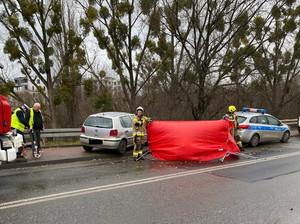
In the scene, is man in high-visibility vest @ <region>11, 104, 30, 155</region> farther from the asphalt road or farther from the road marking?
the road marking

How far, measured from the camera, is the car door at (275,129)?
12828 mm

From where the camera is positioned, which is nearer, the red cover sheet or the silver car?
the red cover sheet

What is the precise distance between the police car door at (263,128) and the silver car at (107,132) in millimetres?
6092

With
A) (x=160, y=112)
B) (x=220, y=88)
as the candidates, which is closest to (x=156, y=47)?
(x=220, y=88)

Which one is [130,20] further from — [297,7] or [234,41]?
[297,7]

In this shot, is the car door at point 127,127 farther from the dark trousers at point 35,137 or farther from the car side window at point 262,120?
the car side window at point 262,120

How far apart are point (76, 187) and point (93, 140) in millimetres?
4007

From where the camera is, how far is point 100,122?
31.8 ft

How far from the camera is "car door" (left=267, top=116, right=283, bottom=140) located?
12828mm

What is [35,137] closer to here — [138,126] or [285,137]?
[138,126]

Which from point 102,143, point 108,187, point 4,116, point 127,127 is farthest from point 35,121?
point 108,187

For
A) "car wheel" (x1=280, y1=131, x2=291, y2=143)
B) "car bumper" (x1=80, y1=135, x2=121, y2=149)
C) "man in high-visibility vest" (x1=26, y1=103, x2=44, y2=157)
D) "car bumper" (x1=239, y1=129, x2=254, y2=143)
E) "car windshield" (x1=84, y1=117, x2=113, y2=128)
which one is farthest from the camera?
"car wheel" (x1=280, y1=131, x2=291, y2=143)

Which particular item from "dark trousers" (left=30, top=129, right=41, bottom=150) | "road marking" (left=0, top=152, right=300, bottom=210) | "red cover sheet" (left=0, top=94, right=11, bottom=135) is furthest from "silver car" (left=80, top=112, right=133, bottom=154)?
"red cover sheet" (left=0, top=94, right=11, bottom=135)

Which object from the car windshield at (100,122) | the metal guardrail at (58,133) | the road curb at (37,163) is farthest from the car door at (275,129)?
the metal guardrail at (58,133)
